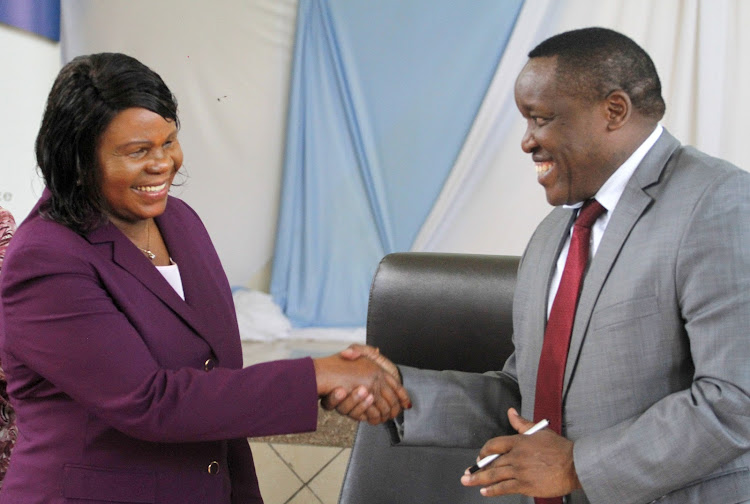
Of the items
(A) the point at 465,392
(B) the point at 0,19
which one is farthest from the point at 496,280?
(B) the point at 0,19

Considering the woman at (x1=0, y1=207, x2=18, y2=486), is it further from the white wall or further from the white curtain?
the white curtain

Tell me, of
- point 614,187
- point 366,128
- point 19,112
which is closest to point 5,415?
point 614,187

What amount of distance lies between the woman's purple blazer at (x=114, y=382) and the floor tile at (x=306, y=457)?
4.79 feet

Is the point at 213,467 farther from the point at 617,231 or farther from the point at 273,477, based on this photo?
the point at 273,477

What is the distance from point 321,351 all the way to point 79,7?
95.9 inches

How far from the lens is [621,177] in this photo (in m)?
1.42

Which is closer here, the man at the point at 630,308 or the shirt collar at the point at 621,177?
the man at the point at 630,308

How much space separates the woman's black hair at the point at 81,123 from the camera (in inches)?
55.3

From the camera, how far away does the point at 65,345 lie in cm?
135

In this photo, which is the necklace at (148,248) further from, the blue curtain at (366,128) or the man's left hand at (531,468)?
the blue curtain at (366,128)

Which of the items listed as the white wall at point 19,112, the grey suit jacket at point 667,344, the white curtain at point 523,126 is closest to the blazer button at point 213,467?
the grey suit jacket at point 667,344

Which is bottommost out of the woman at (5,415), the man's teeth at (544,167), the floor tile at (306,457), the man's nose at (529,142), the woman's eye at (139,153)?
the floor tile at (306,457)

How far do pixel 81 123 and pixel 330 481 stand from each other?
185cm

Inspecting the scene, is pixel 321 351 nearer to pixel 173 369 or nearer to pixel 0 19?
pixel 0 19
